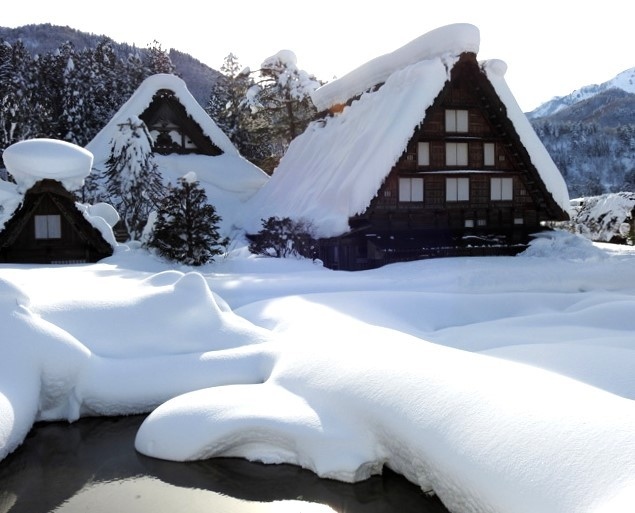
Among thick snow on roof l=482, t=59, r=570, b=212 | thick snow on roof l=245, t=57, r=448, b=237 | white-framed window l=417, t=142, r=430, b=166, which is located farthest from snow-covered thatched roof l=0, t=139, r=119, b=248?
thick snow on roof l=482, t=59, r=570, b=212

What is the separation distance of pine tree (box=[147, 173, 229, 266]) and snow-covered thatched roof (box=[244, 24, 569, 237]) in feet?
11.5

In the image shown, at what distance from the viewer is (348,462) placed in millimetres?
5762

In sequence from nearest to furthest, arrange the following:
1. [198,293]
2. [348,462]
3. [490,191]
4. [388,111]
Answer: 1. [348,462]
2. [198,293]
3. [388,111]
4. [490,191]

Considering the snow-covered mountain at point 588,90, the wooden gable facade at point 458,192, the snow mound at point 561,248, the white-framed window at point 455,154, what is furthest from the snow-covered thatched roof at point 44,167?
the snow-covered mountain at point 588,90

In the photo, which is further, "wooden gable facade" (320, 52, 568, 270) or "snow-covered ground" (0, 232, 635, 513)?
"wooden gable facade" (320, 52, 568, 270)

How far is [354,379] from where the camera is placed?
631 centimetres

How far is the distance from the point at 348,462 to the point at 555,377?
2.13 m

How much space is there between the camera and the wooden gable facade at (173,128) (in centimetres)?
2686

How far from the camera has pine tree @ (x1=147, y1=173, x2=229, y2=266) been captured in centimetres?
1542

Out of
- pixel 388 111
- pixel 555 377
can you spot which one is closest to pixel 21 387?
pixel 555 377

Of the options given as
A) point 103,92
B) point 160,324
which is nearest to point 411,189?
point 160,324

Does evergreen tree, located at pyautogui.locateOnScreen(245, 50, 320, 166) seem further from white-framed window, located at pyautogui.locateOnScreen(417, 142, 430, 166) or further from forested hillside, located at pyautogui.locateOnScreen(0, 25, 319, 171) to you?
white-framed window, located at pyautogui.locateOnScreen(417, 142, 430, 166)

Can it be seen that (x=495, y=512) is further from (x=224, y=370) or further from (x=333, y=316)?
(x=333, y=316)

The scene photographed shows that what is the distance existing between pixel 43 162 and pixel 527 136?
46.5 feet
